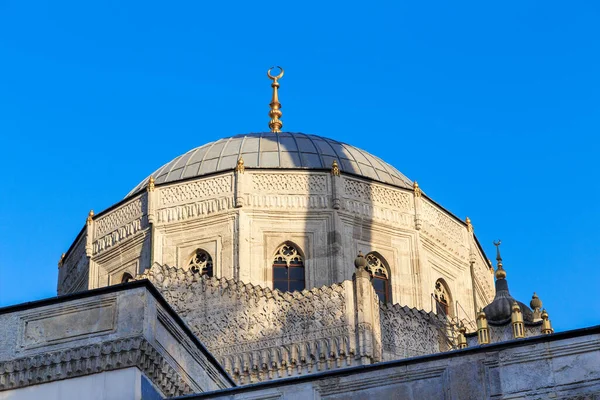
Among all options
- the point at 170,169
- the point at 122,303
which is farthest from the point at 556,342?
the point at 170,169

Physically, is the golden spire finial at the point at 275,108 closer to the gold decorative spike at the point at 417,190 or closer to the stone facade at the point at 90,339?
the gold decorative spike at the point at 417,190

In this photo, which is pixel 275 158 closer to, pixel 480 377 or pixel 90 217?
pixel 90 217

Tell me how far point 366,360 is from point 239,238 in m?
5.50

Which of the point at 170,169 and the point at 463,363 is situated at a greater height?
the point at 170,169

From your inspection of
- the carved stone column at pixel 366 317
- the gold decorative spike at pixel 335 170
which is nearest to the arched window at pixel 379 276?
the gold decorative spike at pixel 335 170

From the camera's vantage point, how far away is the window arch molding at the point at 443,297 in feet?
121

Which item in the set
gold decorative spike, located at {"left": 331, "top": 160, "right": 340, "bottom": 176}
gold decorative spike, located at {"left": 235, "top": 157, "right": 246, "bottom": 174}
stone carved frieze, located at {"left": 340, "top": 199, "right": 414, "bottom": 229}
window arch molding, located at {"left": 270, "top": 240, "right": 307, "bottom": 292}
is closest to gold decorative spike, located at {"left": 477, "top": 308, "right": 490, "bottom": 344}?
window arch molding, located at {"left": 270, "top": 240, "right": 307, "bottom": 292}

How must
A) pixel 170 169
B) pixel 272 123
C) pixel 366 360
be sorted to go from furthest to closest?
pixel 272 123, pixel 170 169, pixel 366 360

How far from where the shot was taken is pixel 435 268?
37.2 m

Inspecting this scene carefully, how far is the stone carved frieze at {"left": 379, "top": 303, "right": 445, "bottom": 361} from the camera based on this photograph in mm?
32500

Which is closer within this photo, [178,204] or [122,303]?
[122,303]

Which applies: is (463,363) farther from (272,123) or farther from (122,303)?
(272,123)

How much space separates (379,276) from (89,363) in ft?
61.2

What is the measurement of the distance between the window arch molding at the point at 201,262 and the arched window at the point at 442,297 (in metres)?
5.47
